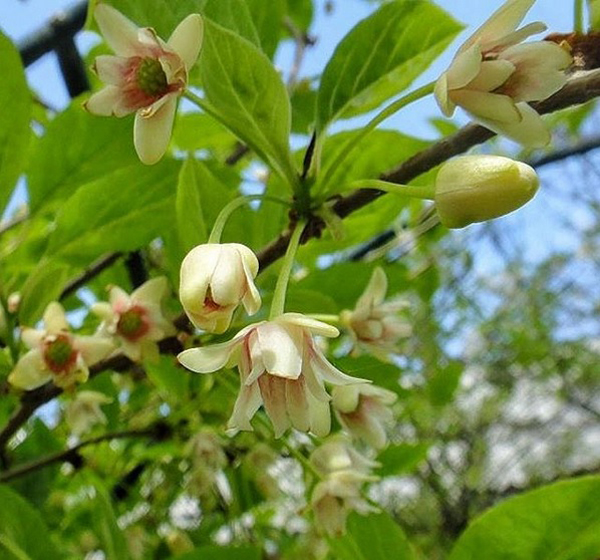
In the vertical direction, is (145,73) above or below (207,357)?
above

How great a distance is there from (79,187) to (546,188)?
2564 mm

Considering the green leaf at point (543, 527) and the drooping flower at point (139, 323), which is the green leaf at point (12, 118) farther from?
the green leaf at point (543, 527)

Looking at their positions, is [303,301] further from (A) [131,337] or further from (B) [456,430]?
(B) [456,430]

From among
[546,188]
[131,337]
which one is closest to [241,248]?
[131,337]

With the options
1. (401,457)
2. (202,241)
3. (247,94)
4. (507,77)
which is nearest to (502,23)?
(507,77)

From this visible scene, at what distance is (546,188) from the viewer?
10.4 ft

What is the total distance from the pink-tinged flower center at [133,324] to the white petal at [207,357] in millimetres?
243

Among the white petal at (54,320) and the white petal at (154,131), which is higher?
the white petal at (154,131)

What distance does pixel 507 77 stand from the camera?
534 mm

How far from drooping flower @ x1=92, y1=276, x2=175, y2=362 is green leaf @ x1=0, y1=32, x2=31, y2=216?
0.17 m

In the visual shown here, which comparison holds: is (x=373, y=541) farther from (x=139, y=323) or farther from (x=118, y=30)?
(x=118, y=30)

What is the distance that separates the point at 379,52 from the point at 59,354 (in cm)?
38

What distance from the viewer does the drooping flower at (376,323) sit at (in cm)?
82

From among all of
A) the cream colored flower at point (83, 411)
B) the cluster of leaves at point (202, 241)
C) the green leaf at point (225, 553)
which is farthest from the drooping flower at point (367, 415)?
the cream colored flower at point (83, 411)
